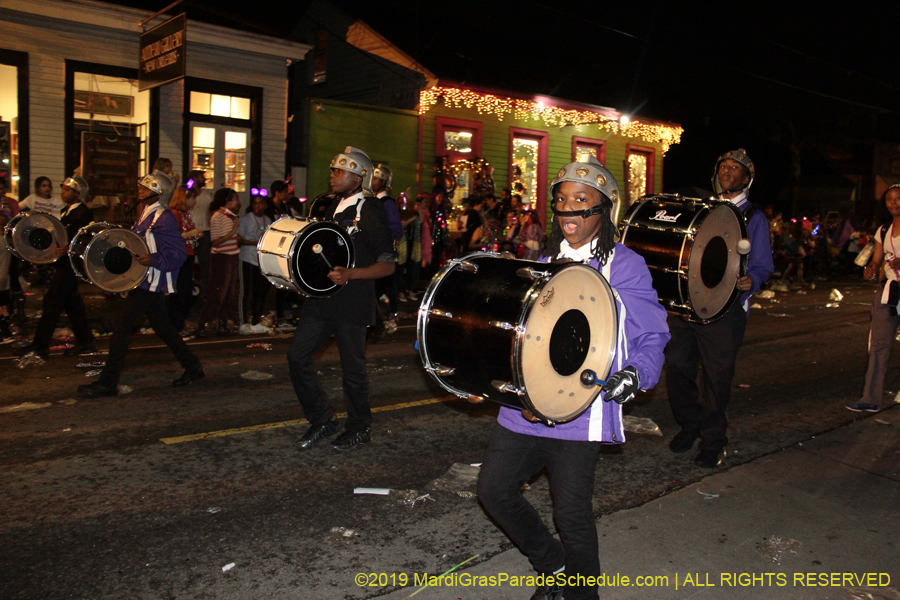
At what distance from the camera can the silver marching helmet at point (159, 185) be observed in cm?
683

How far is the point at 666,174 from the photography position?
38156 mm

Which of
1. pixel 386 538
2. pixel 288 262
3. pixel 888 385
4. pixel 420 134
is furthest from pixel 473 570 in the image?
pixel 420 134

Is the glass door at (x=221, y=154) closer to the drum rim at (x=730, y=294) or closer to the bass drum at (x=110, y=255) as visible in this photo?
the bass drum at (x=110, y=255)

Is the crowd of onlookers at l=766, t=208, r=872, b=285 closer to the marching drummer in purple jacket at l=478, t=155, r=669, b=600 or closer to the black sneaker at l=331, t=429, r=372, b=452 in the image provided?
the black sneaker at l=331, t=429, r=372, b=452

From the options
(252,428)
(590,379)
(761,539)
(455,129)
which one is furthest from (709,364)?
(455,129)

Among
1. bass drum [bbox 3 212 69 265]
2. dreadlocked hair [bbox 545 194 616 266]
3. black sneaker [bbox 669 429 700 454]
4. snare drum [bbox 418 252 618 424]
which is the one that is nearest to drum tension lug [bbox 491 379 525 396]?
snare drum [bbox 418 252 618 424]

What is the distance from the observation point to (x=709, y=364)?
209 inches

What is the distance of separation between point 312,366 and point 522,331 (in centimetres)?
280

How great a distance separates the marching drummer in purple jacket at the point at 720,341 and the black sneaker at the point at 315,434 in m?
2.59

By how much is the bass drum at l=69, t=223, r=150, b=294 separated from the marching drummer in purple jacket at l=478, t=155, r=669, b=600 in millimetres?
4853

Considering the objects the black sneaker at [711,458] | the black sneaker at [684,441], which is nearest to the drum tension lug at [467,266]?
the black sneaker at [711,458]

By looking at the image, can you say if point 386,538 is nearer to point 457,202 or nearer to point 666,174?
point 457,202

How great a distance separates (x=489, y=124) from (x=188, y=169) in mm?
8894

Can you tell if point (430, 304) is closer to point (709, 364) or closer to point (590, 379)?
point (590, 379)
